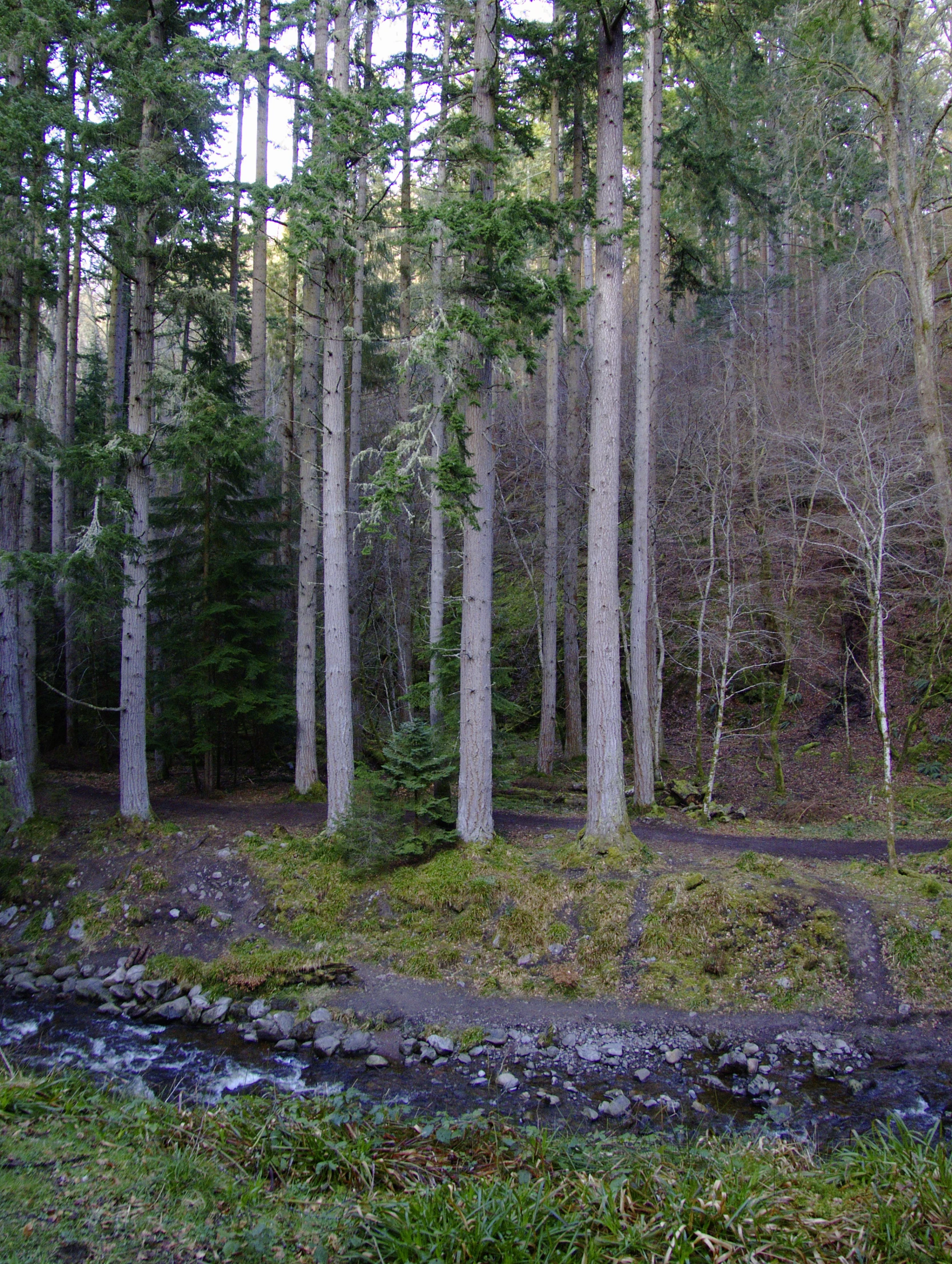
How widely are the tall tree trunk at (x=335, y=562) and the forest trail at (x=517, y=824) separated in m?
1.39

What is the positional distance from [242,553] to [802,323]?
52.3ft

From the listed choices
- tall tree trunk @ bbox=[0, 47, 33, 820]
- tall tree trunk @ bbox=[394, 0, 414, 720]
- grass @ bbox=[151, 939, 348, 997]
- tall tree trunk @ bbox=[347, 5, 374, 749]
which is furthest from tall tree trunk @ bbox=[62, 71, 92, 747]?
grass @ bbox=[151, 939, 348, 997]

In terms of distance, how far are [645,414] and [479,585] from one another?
4.56m

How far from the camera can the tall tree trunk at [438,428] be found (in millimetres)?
9719

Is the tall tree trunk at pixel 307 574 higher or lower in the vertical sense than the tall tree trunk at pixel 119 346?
lower

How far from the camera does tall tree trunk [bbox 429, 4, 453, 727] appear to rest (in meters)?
9.72

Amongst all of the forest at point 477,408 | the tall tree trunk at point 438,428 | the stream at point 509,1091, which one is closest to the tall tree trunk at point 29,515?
the forest at point 477,408

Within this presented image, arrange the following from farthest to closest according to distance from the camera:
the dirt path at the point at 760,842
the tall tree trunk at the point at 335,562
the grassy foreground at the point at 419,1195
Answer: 1. the tall tree trunk at the point at 335,562
2. the dirt path at the point at 760,842
3. the grassy foreground at the point at 419,1195

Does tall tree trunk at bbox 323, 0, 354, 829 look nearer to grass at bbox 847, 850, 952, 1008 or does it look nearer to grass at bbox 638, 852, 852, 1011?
grass at bbox 638, 852, 852, 1011

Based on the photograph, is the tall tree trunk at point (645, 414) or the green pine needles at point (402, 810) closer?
the green pine needles at point (402, 810)

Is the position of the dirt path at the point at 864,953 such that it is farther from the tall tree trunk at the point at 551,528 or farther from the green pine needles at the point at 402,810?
the tall tree trunk at the point at 551,528

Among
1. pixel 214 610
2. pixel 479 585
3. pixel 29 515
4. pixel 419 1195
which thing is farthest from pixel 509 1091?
pixel 29 515

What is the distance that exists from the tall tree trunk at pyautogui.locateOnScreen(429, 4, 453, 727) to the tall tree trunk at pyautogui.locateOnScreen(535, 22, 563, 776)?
2.30 metres

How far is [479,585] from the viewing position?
406 inches
